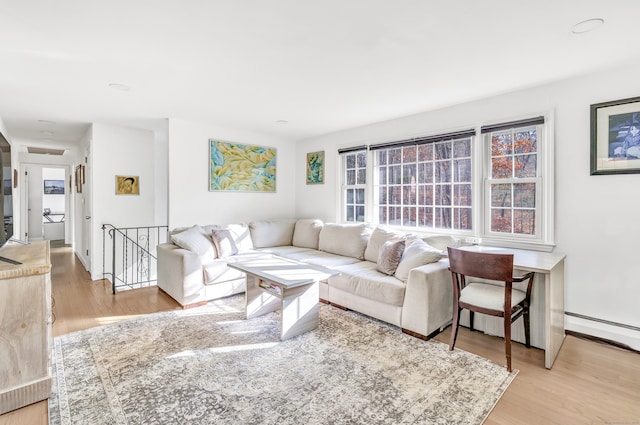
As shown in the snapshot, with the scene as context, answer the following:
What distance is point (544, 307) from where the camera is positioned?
2.60 meters

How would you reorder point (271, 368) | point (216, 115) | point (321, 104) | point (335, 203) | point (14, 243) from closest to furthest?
point (271, 368) → point (14, 243) → point (321, 104) → point (216, 115) → point (335, 203)

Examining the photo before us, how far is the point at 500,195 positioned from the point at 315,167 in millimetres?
2947

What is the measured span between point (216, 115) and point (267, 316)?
2691mm

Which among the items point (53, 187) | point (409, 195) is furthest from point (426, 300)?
point (53, 187)

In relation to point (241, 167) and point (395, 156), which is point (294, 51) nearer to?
point (395, 156)

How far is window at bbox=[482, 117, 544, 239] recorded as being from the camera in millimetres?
3160

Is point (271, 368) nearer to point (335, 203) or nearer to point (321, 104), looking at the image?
point (321, 104)

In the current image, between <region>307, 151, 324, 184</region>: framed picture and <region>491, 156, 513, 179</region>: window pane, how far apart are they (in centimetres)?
264

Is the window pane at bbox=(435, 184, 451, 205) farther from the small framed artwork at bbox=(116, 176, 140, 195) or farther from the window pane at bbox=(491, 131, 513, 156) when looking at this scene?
the small framed artwork at bbox=(116, 176, 140, 195)


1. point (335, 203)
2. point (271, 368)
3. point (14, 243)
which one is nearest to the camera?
point (271, 368)

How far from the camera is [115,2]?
174 centimetres

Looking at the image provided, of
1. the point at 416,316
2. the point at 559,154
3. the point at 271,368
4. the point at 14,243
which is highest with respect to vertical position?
the point at 559,154

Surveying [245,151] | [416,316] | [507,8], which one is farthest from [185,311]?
[507,8]

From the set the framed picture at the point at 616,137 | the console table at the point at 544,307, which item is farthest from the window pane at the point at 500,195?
the framed picture at the point at 616,137
